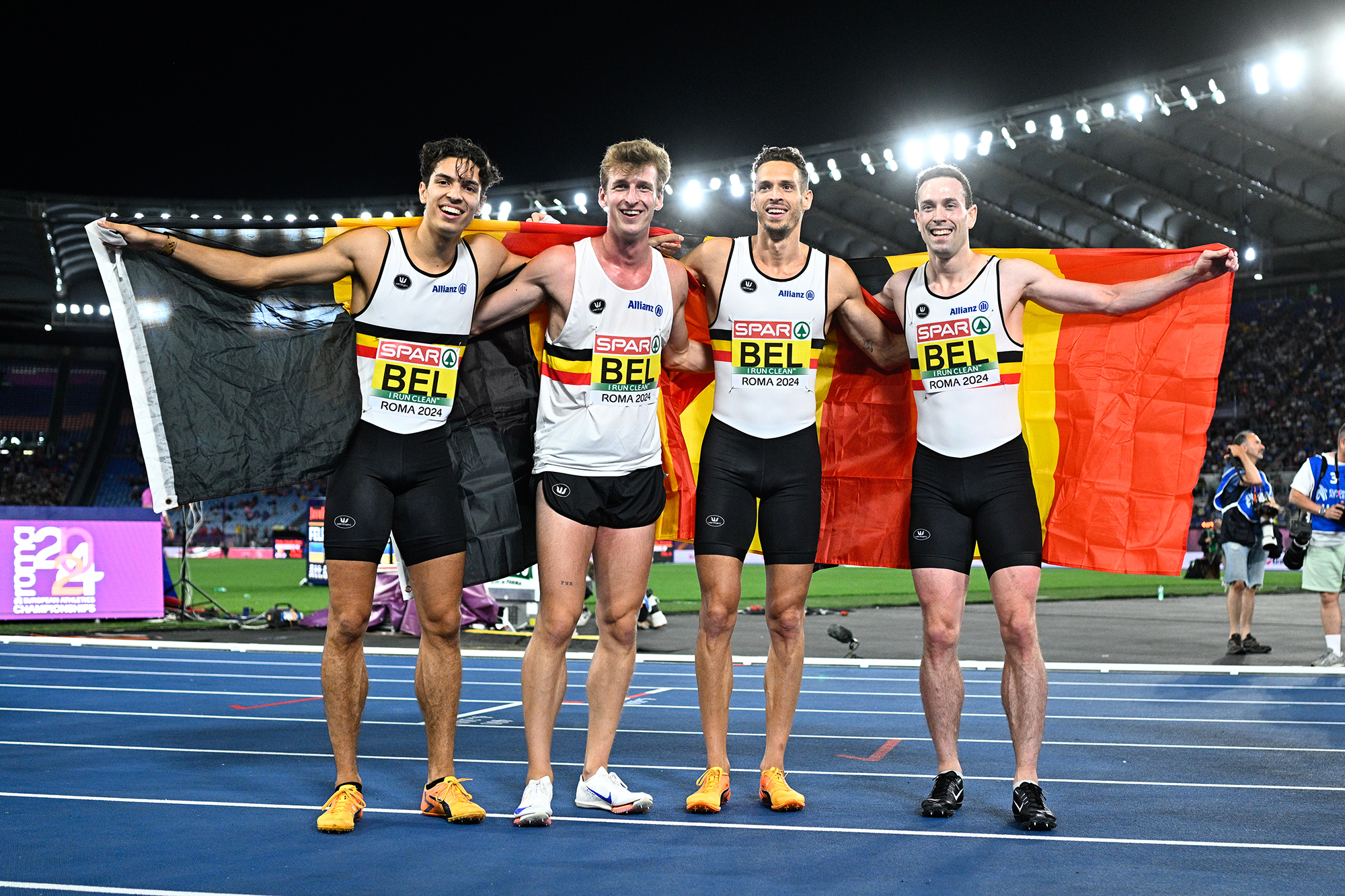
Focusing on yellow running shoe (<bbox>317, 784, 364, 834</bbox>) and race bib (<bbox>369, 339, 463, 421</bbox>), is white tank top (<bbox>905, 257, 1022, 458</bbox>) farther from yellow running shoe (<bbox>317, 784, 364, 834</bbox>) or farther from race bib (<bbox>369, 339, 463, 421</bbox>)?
yellow running shoe (<bbox>317, 784, 364, 834</bbox>)

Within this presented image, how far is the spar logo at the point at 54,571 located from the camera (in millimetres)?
13672

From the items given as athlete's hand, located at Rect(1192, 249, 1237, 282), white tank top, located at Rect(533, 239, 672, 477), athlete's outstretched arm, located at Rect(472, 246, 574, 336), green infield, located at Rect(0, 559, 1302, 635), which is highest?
athlete's hand, located at Rect(1192, 249, 1237, 282)

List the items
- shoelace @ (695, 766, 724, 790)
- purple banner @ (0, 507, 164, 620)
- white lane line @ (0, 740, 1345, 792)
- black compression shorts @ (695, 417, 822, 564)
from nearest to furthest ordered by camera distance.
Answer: shoelace @ (695, 766, 724, 790) < black compression shorts @ (695, 417, 822, 564) < white lane line @ (0, 740, 1345, 792) < purple banner @ (0, 507, 164, 620)

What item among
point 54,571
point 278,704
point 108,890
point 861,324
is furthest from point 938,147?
point 108,890

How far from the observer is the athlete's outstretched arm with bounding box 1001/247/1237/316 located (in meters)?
4.86

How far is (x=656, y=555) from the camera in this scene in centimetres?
3856

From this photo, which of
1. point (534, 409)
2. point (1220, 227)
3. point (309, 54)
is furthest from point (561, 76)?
point (534, 409)

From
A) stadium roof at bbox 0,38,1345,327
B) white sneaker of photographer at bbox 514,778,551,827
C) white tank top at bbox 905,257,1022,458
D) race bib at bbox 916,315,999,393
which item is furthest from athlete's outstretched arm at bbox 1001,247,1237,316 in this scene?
stadium roof at bbox 0,38,1345,327

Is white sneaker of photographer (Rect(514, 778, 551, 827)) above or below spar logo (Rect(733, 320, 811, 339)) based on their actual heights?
below

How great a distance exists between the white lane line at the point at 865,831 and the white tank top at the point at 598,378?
138 centimetres

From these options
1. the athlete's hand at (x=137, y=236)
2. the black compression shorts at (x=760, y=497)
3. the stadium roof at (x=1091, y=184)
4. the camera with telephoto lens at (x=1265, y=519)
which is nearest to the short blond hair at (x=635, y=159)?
the black compression shorts at (x=760, y=497)

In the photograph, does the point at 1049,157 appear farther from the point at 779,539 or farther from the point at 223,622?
the point at 779,539

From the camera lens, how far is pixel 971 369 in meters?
4.81

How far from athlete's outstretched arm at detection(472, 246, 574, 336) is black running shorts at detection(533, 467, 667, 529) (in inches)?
27.7
